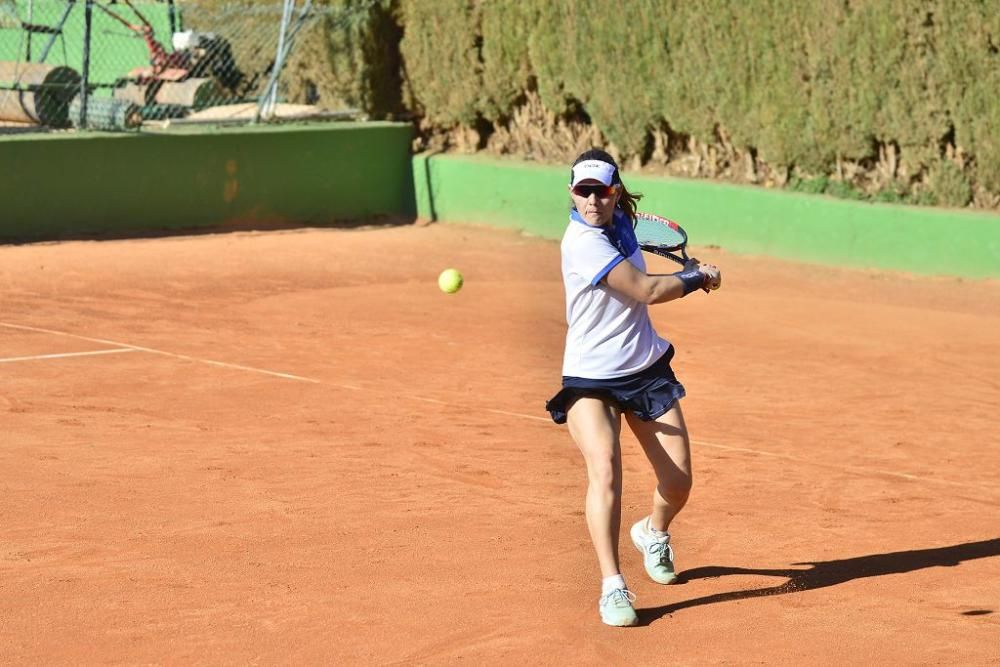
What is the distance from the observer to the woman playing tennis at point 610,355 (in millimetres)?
5309

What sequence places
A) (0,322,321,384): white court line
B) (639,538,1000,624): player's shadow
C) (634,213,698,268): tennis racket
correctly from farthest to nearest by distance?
1. (0,322,321,384): white court line
2. (634,213,698,268): tennis racket
3. (639,538,1000,624): player's shadow

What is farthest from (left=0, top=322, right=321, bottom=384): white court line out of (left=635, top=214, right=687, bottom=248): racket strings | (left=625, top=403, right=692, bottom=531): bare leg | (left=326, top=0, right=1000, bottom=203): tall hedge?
(left=326, top=0, right=1000, bottom=203): tall hedge

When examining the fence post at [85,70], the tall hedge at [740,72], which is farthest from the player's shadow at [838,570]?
the fence post at [85,70]

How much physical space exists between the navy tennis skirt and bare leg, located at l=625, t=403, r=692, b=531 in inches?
2.2

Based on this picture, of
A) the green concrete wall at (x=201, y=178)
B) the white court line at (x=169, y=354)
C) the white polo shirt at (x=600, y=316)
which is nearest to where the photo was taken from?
the white polo shirt at (x=600, y=316)

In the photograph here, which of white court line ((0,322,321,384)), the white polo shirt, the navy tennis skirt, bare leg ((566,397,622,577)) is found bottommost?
white court line ((0,322,321,384))

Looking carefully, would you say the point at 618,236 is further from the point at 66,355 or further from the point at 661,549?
the point at 66,355

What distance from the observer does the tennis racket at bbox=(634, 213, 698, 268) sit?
19.1 feet

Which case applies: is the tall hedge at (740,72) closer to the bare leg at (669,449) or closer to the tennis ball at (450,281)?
the tennis ball at (450,281)

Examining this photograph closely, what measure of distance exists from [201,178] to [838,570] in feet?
41.4

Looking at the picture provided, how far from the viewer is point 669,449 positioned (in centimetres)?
559

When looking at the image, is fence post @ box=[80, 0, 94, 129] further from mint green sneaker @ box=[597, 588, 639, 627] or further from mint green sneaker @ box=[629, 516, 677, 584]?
mint green sneaker @ box=[597, 588, 639, 627]

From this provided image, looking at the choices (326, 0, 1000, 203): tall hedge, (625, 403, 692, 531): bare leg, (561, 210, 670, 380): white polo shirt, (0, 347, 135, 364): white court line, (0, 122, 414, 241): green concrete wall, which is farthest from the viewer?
(0, 122, 414, 241): green concrete wall

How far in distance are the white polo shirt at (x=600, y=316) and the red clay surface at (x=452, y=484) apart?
0.93 m
